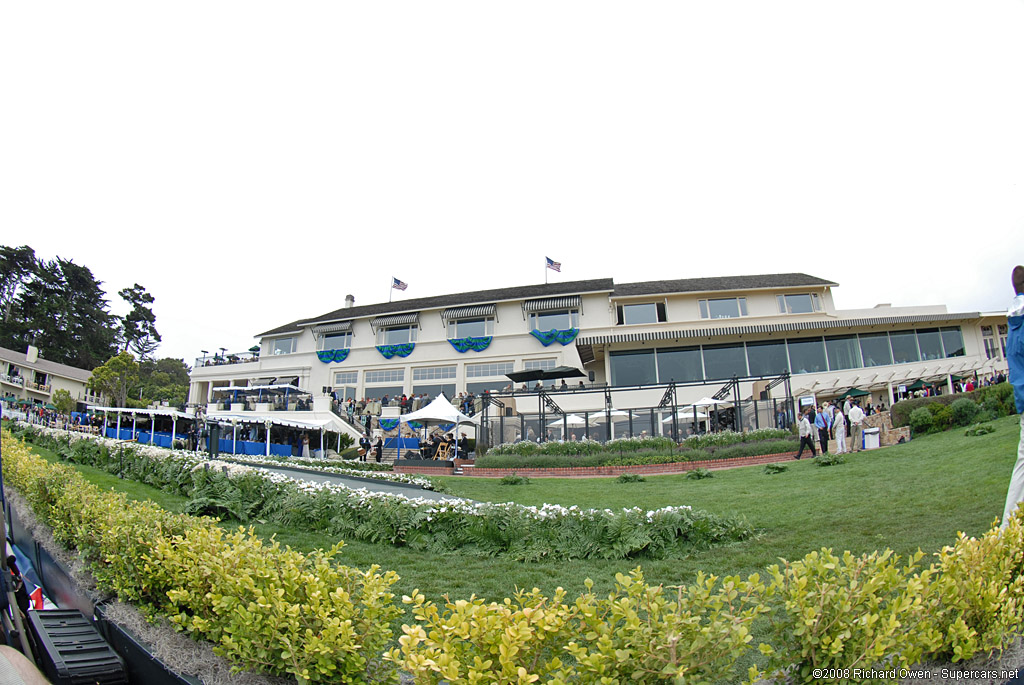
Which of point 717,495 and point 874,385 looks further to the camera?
point 874,385

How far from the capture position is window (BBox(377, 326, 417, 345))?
41.9 metres

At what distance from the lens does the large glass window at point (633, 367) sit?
32062mm

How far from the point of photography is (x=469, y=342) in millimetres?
39500

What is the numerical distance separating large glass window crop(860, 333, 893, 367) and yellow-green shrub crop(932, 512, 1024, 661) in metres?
32.7

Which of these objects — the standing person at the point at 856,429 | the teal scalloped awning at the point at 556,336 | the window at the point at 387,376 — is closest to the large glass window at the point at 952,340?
the standing person at the point at 856,429

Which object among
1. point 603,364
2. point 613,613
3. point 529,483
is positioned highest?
point 603,364

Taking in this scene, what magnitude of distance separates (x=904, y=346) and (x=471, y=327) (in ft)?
89.9

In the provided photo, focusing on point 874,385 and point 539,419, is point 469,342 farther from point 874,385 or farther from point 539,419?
point 874,385

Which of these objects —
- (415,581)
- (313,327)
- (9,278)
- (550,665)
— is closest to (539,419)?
(415,581)

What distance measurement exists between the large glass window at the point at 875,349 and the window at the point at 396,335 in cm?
2983

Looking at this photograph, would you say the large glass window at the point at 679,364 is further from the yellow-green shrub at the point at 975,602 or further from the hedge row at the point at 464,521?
the yellow-green shrub at the point at 975,602

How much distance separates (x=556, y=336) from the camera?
124 feet

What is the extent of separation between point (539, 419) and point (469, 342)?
1812 centimetres

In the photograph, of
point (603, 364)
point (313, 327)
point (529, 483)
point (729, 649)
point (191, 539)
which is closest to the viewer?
point (729, 649)
